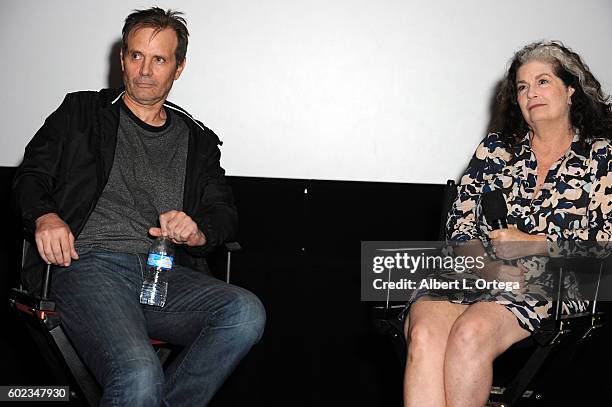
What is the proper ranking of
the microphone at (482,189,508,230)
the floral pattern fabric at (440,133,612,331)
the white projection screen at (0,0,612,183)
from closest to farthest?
1. the microphone at (482,189,508,230)
2. the floral pattern fabric at (440,133,612,331)
3. the white projection screen at (0,0,612,183)

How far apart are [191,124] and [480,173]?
1.00 metres

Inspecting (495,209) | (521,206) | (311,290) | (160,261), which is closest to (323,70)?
(311,290)

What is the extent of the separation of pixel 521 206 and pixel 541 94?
1.23 ft

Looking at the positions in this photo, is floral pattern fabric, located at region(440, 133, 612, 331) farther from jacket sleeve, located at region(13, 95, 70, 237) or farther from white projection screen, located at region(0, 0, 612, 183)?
jacket sleeve, located at region(13, 95, 70, 237)

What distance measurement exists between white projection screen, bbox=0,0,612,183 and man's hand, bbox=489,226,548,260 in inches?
44.2

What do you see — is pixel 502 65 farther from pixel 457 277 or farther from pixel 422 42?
pixel 457 277

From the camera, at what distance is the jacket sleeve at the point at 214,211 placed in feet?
8.09

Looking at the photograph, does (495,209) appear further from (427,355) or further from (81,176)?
(81,176)

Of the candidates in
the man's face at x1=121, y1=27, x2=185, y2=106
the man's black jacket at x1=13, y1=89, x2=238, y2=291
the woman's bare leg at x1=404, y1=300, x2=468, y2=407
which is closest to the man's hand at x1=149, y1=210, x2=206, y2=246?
the man's black jacket at x1=13, y1=89, x2=238, y2=291

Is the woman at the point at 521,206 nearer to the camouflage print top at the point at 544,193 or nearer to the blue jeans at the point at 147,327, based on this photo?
the camouflage print top at the point at 544,193

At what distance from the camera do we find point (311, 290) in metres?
3.30

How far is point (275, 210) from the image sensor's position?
10.8 feet

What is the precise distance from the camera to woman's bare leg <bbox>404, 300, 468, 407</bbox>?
216cm

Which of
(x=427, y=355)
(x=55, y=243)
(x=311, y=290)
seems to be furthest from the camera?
(x=311, y=290)
